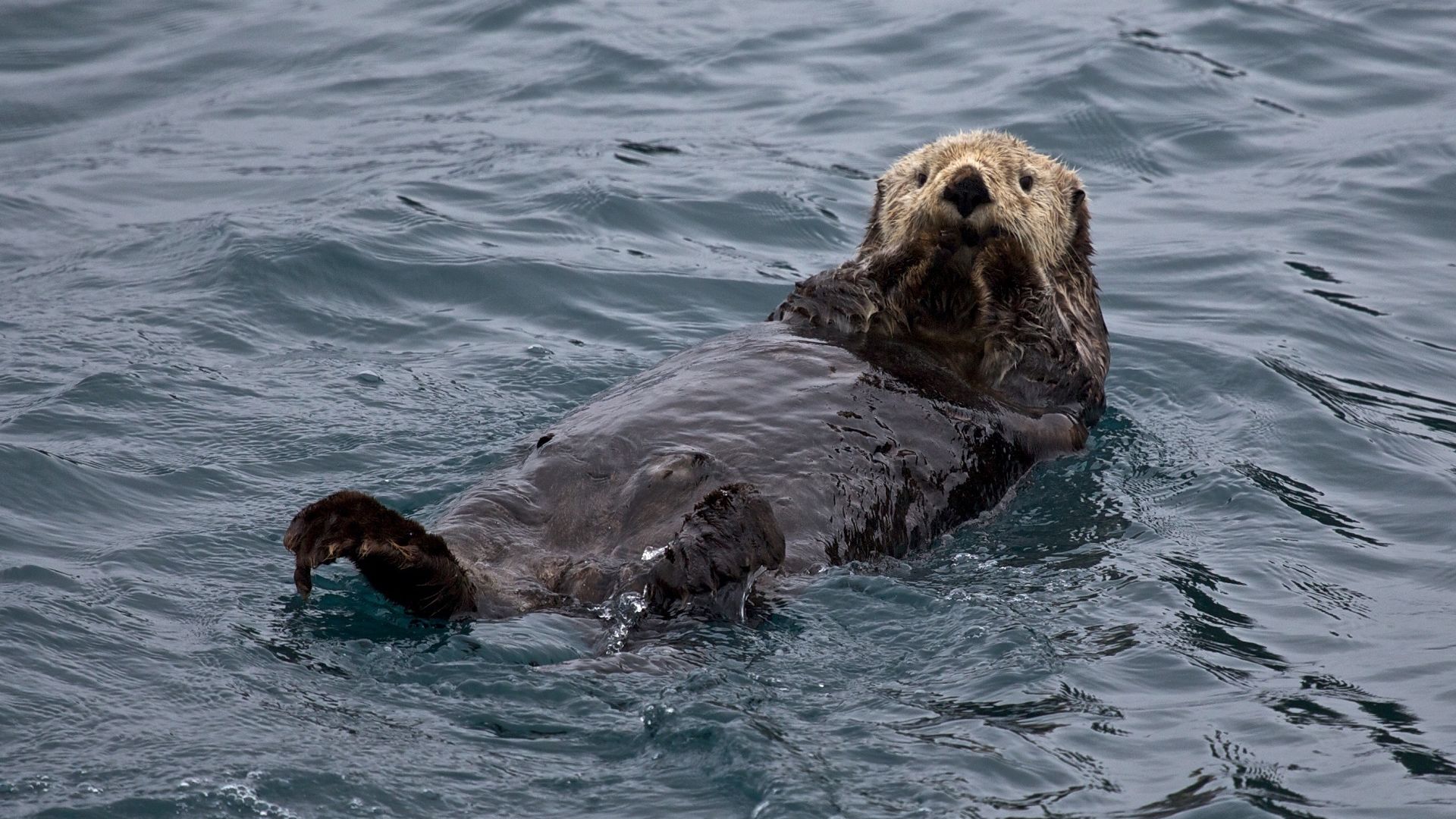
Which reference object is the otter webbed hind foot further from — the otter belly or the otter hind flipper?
the otter hind flipper

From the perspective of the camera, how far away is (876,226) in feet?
19.6

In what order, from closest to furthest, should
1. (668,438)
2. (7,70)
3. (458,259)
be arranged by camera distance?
(668,438)
(458,259)
(7,70)

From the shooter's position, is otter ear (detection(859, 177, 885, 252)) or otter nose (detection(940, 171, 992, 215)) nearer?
otter nose (detection(940, 171, 992, 215))

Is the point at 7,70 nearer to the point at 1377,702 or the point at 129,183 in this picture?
the point at 129,183

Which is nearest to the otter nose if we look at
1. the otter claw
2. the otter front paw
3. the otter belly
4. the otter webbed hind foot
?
the otter belly

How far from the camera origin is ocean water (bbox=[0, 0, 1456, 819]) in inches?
137

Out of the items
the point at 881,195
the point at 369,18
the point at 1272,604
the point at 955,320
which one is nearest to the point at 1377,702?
the point at 1272,604

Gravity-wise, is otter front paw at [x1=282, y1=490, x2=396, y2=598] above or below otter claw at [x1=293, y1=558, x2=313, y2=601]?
above

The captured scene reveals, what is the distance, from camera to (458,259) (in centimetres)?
790

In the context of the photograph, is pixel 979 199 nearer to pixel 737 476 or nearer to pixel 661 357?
pixel 737 476

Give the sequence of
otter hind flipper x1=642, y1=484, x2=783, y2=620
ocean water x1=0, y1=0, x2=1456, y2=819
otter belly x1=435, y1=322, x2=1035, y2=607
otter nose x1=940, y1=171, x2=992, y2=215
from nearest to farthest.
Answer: ocean water x1=0, y1=0, x2=1456, y2=819 → otter hind flipper x1=642, y1=484, x2=783, y2=620 → otter belly x1=435, y1=322, x2=1035, y2=607 → otter nose x1=940, y1=171, x2=992, y2=215

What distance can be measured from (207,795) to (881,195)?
376cm

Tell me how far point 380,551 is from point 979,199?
265cm

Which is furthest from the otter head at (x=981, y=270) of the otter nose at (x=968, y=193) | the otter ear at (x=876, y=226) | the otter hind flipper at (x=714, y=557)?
the otter hind flipper at (x=714, y=557)
